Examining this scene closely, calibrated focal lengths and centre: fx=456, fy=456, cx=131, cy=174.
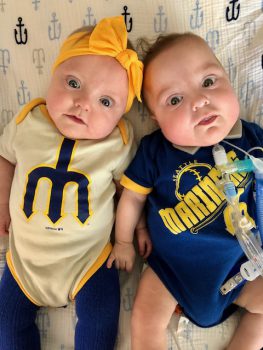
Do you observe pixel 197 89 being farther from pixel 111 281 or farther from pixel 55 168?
pixel 111 281

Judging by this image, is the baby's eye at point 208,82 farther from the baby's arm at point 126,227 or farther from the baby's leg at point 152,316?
the baby's leg at point 152,316

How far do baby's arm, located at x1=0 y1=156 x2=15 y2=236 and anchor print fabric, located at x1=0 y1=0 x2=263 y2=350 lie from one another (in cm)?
7

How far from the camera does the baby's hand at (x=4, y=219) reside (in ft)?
4.40

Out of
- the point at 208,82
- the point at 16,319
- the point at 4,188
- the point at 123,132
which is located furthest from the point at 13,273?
the point at 208,82

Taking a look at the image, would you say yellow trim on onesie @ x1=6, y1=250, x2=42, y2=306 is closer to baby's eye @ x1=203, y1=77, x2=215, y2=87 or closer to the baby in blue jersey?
the baby in blue jersey

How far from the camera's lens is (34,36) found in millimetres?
1406

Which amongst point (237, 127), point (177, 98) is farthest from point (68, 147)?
point (237, 127)

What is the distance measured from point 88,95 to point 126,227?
1.25 ft

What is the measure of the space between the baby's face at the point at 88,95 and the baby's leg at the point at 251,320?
0.57 m

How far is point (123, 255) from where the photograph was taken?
1285mm

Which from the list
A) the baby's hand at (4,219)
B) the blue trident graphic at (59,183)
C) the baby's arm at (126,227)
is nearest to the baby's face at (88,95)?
the blue trident graphic at (59,183)

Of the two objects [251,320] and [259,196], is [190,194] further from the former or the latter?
[251,320]

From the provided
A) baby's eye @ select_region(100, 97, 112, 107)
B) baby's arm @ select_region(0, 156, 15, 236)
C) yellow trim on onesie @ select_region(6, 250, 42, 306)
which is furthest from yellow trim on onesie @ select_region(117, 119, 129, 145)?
yellow trim on onesie @ select_region(6, 250, 42, 306)

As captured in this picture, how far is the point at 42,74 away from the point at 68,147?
299 mm
